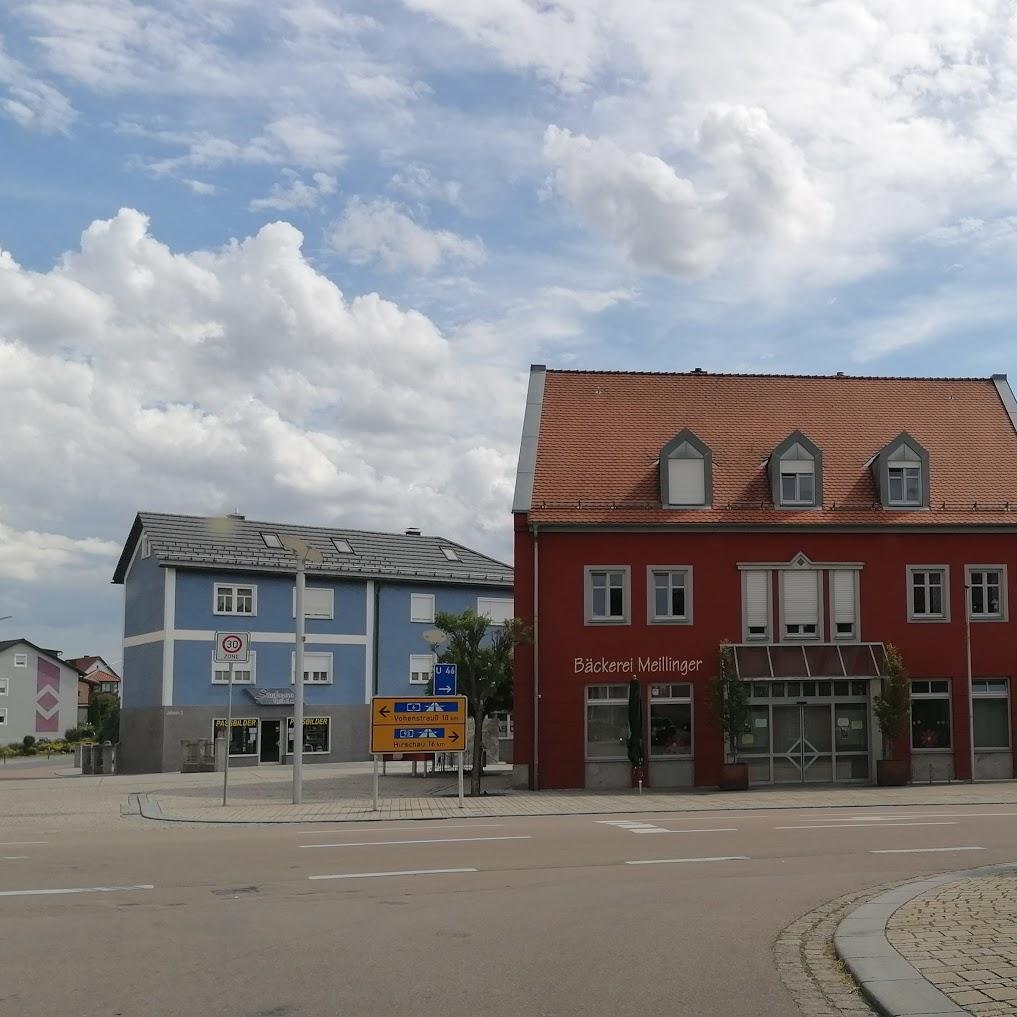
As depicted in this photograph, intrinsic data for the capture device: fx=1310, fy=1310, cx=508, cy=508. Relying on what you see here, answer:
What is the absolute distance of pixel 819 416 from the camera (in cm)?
3638

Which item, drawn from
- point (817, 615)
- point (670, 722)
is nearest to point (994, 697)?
point (817, 615)

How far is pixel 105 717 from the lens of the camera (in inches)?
3305

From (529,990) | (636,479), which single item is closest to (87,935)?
(529,990)

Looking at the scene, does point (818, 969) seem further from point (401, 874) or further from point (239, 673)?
point (239, 673)

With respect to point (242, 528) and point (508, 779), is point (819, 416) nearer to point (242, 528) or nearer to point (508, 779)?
point (508, 779)

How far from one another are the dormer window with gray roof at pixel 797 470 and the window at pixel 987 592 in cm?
437

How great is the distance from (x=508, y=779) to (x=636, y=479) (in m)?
8.95

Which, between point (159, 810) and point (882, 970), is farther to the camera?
point (159, 810)

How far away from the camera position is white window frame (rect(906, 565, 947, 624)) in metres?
32.9

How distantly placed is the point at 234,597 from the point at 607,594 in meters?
20.7

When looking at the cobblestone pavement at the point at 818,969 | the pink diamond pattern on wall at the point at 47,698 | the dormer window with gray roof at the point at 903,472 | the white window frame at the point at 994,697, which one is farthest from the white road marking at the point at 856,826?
the pink diamond pattern on wall at the point at 47,698

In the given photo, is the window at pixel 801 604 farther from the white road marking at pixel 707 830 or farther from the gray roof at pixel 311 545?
the gray roof at pixel 311 545

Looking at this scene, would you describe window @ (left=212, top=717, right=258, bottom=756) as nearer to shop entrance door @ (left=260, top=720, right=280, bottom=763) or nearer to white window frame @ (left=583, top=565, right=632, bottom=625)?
shop entrance door @ (left=260, top=720, right=280, bottom=763)

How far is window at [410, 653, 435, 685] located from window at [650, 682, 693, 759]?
21746mm
